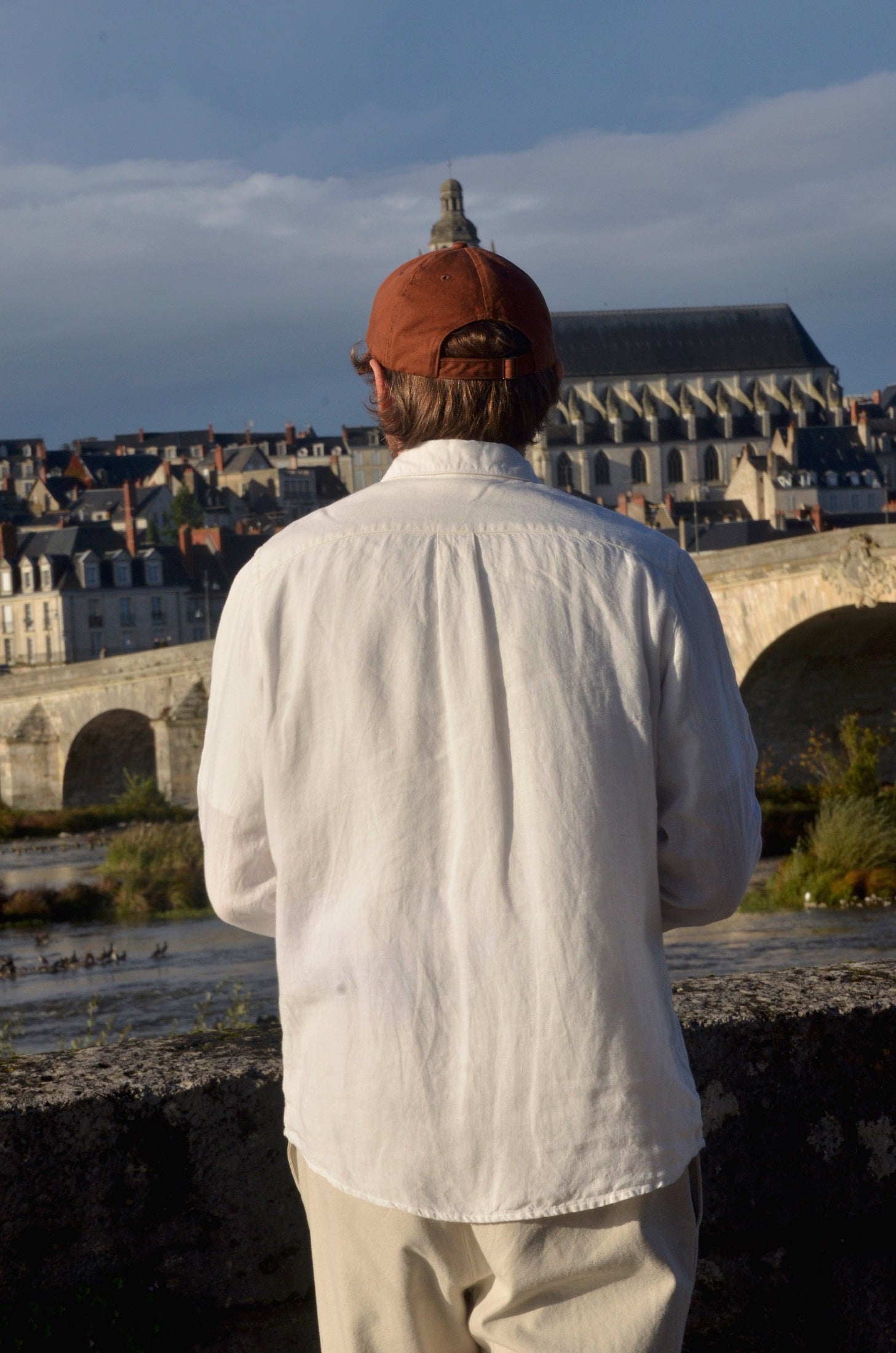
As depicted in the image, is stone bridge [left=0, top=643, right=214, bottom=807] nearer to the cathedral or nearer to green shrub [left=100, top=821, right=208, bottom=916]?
green shrub [left=100, top=821, right=208, bottom=916]

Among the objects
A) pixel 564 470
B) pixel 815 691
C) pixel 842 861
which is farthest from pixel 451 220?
pixel 842 861

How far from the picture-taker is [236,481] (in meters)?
101

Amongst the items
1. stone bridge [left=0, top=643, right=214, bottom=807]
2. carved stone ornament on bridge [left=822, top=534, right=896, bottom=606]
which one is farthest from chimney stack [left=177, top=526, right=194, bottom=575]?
carved stone ornament on bridge [left=822, top=534, right=896, bottom=606]

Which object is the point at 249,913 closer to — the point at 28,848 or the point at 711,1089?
the point at 711,1089

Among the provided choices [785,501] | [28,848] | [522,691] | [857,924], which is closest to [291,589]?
[522,691]

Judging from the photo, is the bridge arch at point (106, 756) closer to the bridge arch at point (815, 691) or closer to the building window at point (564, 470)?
the bridge arch at point (815, 691)

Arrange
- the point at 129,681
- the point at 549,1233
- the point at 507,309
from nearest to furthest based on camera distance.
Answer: the point at 549,1233, the point at 507,309, the point at 129,681

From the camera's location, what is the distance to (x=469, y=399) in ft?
5.15

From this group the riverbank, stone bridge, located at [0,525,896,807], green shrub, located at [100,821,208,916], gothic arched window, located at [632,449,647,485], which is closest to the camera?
the riverbank

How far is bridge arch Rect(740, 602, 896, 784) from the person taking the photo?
2161 centimetres

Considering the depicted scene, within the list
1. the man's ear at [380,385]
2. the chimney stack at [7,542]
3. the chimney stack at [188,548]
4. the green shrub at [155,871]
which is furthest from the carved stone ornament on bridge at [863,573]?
the chimney stack at [7,542]

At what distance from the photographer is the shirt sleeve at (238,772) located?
1486 mm

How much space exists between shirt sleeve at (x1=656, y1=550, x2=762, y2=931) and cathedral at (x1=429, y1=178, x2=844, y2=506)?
88.2 metres

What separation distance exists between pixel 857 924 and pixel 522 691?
11.1 m
